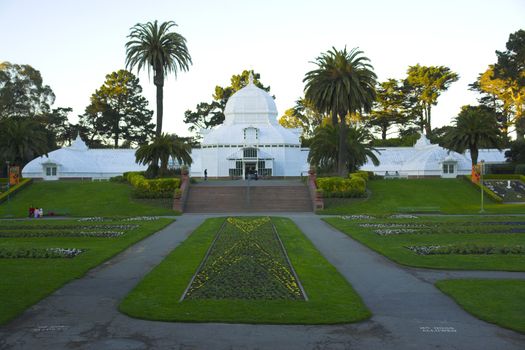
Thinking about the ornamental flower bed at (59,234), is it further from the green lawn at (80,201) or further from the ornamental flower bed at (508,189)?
the ornamental flower bed at (508,189)

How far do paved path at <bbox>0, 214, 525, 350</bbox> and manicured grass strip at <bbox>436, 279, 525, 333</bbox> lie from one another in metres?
0.27

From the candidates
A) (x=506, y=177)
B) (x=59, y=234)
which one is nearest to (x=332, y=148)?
(x=506, y=177)

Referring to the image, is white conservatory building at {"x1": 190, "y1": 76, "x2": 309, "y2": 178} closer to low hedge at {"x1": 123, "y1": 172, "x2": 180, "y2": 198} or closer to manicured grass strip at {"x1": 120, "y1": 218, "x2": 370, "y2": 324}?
low hedge at {"x1": 123, "y1": 172, "x2": 180, "y2": 198}

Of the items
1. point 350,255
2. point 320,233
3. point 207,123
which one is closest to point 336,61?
point 320,233

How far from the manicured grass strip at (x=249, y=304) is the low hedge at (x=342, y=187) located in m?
30.7

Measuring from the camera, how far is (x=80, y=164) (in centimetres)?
7569

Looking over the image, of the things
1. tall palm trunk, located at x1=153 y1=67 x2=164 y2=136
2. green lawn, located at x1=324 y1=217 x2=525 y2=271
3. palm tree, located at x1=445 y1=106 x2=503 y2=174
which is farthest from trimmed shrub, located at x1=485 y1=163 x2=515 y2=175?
tall palm trunk, located at x1=153 y1=67 x2=164 y2=136

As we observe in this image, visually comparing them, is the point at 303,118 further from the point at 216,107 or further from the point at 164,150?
the point at 164,150

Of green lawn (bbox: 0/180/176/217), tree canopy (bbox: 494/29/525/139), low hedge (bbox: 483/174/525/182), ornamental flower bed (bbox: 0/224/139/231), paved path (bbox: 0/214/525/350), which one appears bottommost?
paved path (bbox: 0/214/525/350)

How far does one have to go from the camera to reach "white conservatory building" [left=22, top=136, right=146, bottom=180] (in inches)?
2867

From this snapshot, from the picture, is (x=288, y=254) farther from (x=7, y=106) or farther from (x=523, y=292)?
(x=7, y=106)

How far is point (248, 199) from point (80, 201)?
1437 cm

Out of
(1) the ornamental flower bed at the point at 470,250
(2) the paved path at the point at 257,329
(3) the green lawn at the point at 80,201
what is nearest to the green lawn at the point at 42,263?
(2) the paved path at the point at 257,329

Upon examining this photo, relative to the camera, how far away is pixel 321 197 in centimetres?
4816
